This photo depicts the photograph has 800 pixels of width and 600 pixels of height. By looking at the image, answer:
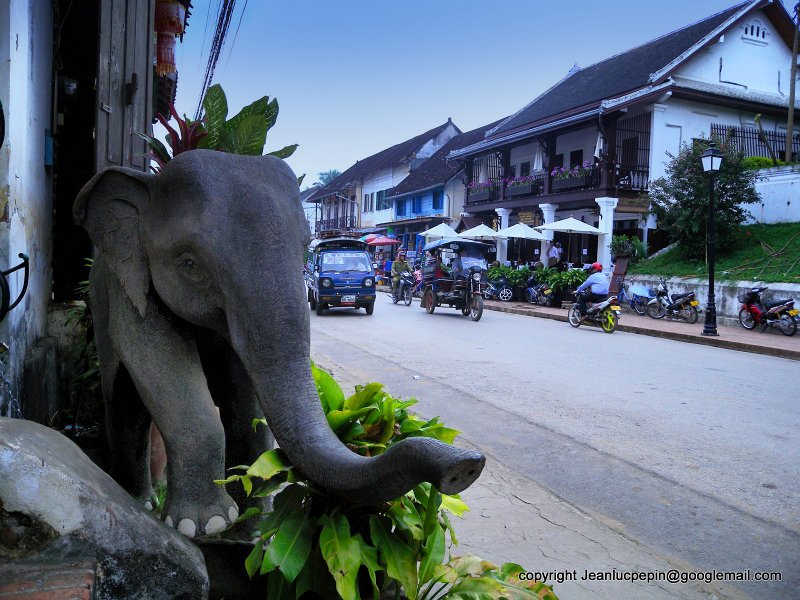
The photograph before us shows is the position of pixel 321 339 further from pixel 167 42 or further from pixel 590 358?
pixel 167 42

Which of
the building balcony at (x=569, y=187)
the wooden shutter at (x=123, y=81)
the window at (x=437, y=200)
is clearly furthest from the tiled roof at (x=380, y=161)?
the wooden shutter at (x=123, y=81)

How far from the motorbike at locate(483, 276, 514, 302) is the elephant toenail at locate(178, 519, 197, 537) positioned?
2116 cm

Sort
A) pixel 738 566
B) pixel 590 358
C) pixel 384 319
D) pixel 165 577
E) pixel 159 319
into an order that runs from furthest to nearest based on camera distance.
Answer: pixel 384 319 < pixel 590 358 < pixel 738 566 < pixel 159 319 < pixel 165 577

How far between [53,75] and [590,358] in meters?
8.18

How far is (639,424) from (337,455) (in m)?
4.99

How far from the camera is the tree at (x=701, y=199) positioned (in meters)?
17.6

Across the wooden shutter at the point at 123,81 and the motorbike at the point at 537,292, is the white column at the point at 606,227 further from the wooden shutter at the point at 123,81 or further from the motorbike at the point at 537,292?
the wooden shutter at the point at 123,81

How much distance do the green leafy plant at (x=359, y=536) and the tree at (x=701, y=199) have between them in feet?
57.0

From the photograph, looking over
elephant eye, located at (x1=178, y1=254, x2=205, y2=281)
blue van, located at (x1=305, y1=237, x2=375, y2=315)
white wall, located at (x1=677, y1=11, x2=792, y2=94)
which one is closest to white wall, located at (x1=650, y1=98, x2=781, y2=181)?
white wall, located at (x1=677, y1=11, x2=792, y2=94)

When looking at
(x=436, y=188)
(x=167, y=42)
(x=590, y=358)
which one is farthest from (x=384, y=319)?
(x=436, y=188)

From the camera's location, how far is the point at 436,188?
3475cm

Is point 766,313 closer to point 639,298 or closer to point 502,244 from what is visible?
point 639,298

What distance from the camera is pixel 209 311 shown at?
2.31m

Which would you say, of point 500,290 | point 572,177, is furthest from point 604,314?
point 572,177
